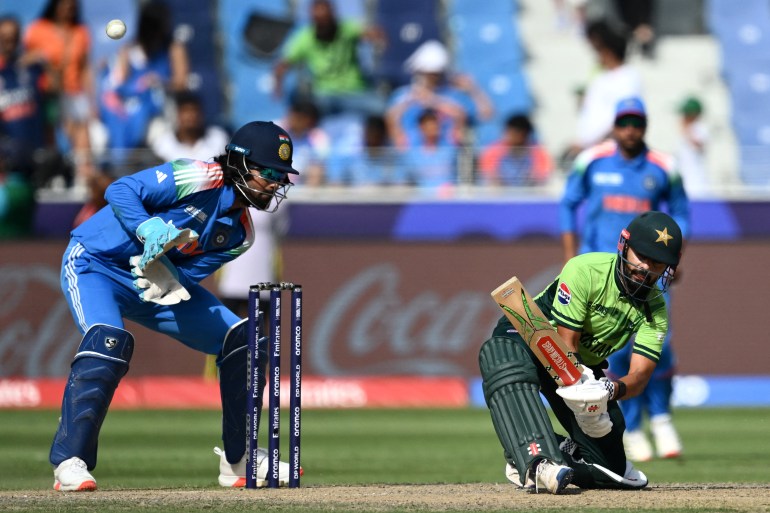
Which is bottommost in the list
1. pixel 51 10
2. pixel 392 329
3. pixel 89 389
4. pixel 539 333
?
pixel 392 329

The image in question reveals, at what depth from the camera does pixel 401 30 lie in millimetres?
17312

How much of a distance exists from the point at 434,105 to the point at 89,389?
9.09 meters

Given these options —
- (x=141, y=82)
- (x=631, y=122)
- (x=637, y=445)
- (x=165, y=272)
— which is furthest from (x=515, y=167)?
(x=165, y=272)

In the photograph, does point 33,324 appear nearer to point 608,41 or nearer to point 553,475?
point 608,41

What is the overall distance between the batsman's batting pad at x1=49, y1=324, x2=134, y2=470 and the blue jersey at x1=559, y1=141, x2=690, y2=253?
12.6ft

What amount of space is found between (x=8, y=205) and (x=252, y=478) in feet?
26.0

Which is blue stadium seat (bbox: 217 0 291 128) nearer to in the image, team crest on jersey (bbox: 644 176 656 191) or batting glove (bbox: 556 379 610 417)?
team crest on jersey (bbox: 644 176 656 191)

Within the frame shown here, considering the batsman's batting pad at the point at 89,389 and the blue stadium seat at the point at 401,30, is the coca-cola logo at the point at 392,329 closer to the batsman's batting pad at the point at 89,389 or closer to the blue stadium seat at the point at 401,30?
the blue stadium seat at the point at 401,30

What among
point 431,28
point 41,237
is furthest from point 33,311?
point 431,28

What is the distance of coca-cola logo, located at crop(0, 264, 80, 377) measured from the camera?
44.4 ft

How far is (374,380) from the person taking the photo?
13750 millimetres

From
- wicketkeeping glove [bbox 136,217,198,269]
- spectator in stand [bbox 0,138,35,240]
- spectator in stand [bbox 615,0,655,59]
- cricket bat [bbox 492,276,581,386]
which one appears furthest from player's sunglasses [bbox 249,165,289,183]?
spectator in stand [bbox 615,0,655,59]

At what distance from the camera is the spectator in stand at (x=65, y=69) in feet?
50.2

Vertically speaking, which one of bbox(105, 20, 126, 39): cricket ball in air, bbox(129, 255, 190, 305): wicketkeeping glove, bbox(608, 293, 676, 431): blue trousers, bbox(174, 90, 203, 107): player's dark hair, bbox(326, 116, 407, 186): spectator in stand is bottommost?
bbox(608, 293, 676, 431): blue trousers
